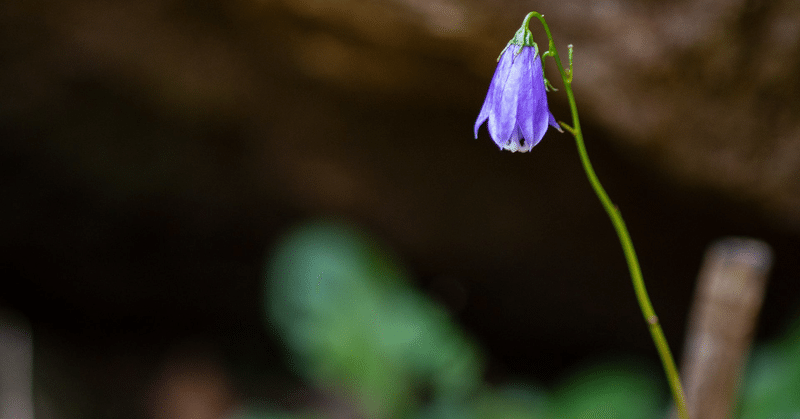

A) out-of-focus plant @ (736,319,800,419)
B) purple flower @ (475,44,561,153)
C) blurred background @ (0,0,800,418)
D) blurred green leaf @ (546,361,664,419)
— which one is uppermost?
blurred background @ (0,0,800,418)

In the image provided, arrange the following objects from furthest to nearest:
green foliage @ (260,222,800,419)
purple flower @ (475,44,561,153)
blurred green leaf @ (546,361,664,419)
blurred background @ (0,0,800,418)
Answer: green foliage @ (260,222,800,419) → blurred green leaf @ (546,361,664,419) → blurred background @ (0,0,800,418) → purple flower @ (475,44,561,153)

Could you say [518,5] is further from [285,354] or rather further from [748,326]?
[285,354]

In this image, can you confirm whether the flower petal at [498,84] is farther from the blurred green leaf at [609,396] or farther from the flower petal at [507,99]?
the blurred green leaf at [609,396]

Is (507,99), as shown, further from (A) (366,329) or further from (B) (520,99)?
(A) (366,329)

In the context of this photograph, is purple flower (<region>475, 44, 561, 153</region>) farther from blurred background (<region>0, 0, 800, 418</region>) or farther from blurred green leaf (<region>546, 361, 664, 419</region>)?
blurred green leaf (<region>546, 361, 664, 419</region>)

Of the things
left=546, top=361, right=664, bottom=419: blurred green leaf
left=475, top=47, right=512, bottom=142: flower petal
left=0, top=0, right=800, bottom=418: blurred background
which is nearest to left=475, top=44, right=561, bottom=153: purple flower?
left=475, top=47, right=512, bottom=142: flower petal
